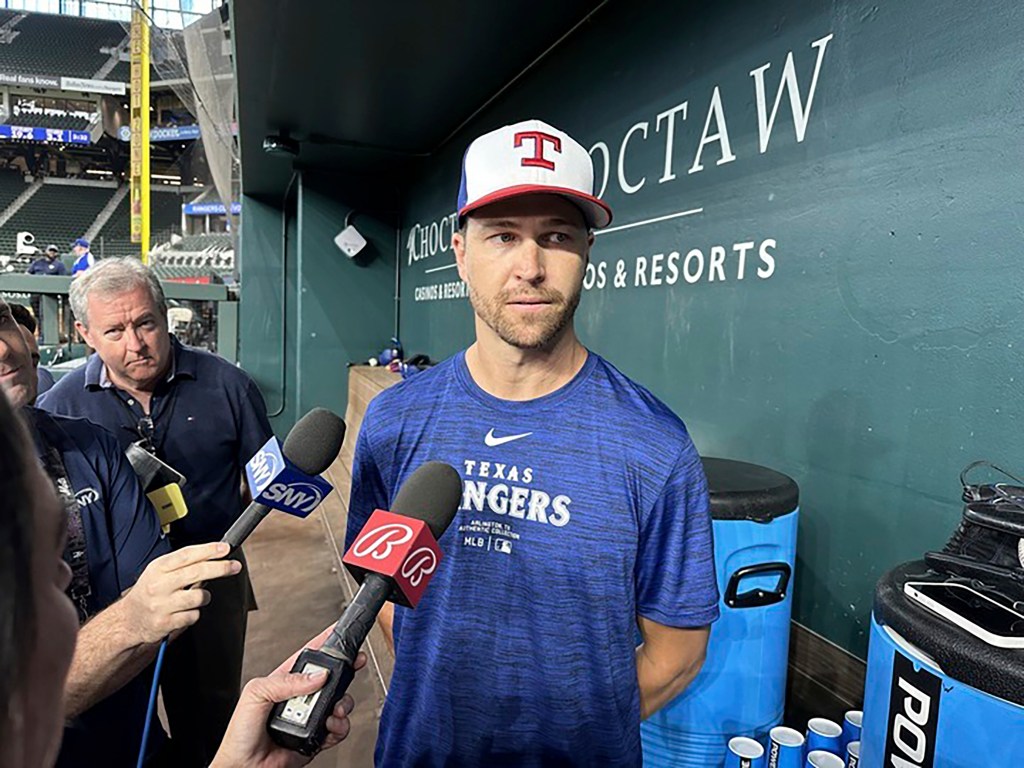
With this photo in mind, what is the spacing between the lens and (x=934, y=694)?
3.14ft

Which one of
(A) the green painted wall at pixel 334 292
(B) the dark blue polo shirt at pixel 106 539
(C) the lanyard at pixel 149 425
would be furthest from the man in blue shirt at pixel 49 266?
(B) the dark blue polo shirt at pixel 106 539

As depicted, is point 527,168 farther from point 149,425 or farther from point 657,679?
point 149,425

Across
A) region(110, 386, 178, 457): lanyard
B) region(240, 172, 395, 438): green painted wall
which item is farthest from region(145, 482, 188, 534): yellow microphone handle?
region(240, 172, 395, 438): green painted wall

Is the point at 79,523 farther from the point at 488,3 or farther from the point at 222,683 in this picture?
the point at 488,3

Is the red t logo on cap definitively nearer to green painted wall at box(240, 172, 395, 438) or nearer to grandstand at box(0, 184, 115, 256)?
green painted wall at box(240, 172, 395, 438)

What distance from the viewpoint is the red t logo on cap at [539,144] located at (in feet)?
3.46

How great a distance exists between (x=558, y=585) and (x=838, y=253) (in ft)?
4.04

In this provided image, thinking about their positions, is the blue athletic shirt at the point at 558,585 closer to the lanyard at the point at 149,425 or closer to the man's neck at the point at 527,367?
the man's neck at the point at 527,367

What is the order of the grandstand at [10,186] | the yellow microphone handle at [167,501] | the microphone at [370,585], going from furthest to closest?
the grandstand at [10,186], the yellow microphone handle at [167,501], the microphone at [370,585]

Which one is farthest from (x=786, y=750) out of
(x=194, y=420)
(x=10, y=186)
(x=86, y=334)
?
(x=10, y=186)

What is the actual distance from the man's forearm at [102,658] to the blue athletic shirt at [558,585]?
452 millimetres

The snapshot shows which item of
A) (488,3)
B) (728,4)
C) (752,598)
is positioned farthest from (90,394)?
(728,4)

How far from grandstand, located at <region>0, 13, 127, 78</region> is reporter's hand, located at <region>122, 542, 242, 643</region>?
107 feet

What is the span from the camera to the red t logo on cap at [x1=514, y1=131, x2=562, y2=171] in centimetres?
106
